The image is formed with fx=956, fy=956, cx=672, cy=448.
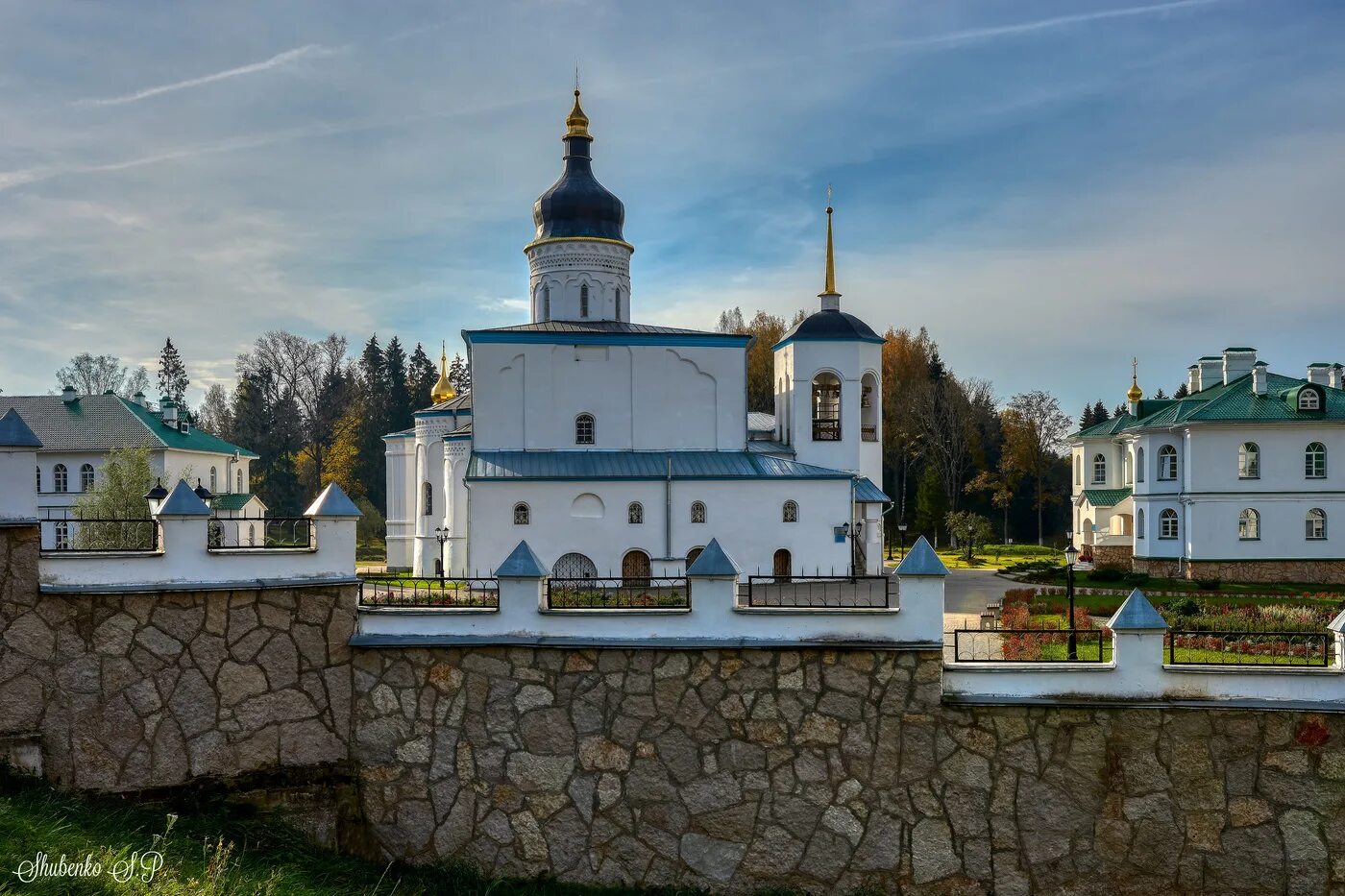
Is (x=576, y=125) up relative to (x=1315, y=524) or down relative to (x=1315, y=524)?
up

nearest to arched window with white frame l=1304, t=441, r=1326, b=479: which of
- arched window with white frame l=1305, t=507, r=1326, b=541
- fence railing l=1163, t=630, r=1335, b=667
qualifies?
arched window with white frame l=1305, t=507, r=1326, b=541

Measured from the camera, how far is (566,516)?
22203 millimetres

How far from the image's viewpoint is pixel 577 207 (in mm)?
26922

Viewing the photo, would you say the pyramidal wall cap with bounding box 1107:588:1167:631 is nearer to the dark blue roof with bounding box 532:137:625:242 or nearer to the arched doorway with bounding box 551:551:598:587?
the arched doorway with bounding box 551:551:598:587

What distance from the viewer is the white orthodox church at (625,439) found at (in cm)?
2233

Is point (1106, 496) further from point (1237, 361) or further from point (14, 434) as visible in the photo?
point (14, 434)

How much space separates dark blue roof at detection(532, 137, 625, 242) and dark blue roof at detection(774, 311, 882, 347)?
230 inches

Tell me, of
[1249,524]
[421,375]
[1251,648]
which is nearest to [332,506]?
[1251,648]

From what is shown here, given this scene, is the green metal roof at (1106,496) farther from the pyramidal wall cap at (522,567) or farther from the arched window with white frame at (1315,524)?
the pyramidal wall cap at (522,567)

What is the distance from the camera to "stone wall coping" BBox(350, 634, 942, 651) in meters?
8.26

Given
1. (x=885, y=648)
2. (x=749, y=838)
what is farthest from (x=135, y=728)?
(x=885, y=648)

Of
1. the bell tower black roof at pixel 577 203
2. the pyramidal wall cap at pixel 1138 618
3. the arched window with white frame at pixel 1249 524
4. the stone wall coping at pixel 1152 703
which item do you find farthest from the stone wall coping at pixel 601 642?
the arched window with white frame at pixel 1249 524

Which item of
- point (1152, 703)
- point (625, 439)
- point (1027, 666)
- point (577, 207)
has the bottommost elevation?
point (1152, 703)

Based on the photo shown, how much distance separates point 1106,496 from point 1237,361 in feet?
21.6
